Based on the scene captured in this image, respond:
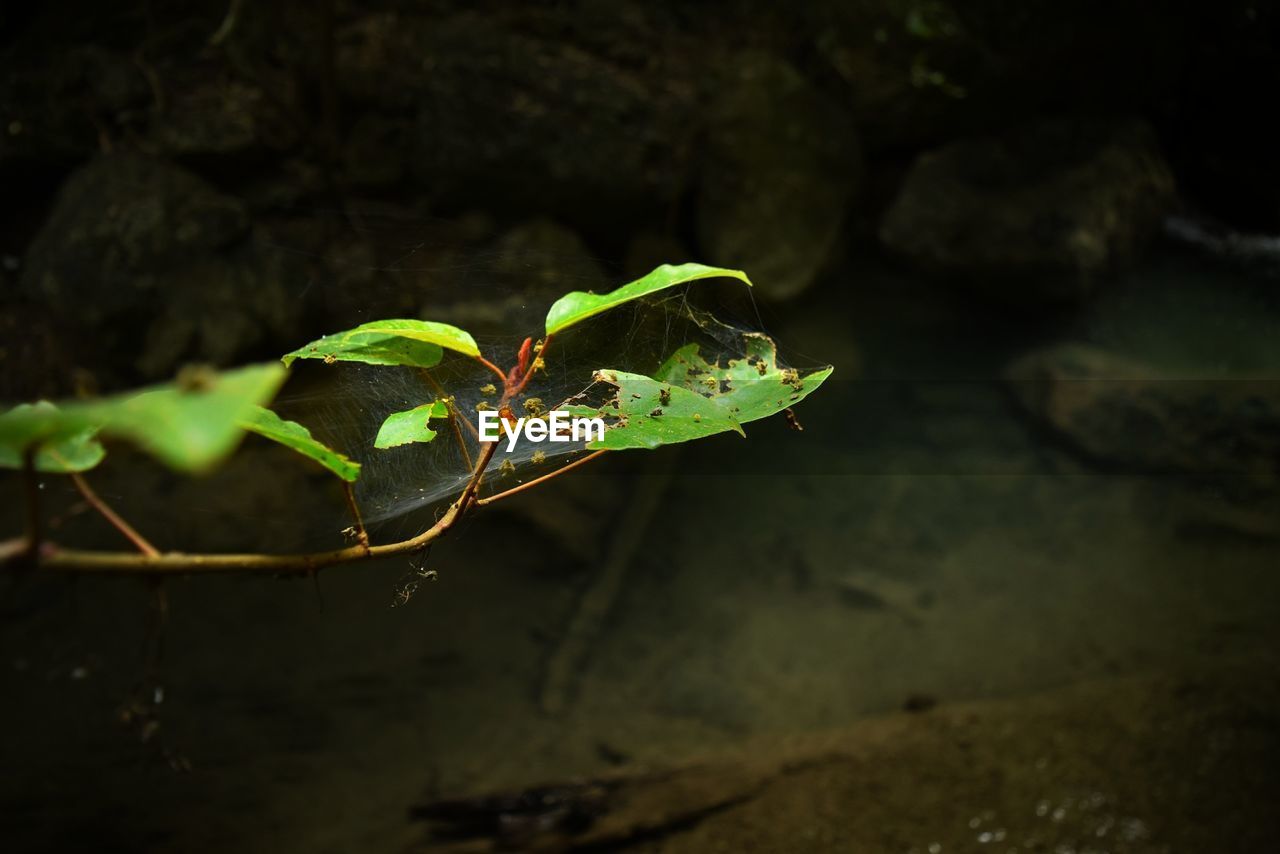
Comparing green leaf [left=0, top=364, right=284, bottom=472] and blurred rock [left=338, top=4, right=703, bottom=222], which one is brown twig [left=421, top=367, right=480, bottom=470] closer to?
green leaf [left=0, top=364, right=284, bottom=472]

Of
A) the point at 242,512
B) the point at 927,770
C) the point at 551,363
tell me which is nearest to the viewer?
the point at 551,363

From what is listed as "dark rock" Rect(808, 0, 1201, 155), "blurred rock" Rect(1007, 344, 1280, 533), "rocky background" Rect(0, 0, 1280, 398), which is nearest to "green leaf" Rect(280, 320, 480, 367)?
"rocky background" Rect(0, 0, 1280, 398)

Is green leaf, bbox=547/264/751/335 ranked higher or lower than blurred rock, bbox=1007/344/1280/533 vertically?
higher

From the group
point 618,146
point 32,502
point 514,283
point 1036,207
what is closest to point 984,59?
point 1036,207

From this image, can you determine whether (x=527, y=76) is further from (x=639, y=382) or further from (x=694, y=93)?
(x=639, y=382)

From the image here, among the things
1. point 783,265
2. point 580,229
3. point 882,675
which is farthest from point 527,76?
point 882,675

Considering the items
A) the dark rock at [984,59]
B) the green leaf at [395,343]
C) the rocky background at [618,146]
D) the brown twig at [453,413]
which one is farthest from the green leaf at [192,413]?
the dark rock at [984,59]
